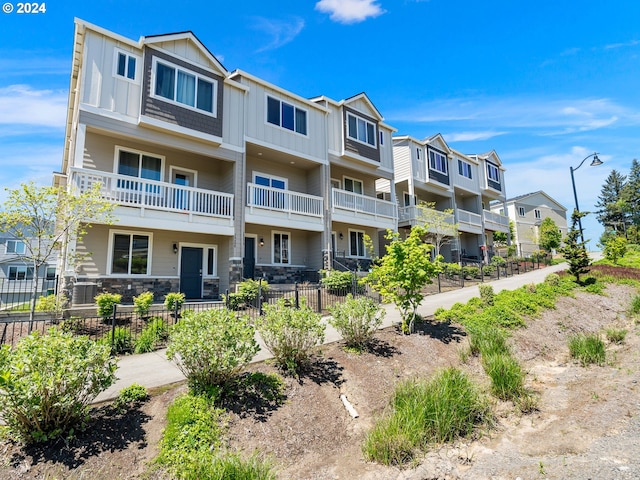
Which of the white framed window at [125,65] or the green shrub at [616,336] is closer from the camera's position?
the green shrub at [616,336]

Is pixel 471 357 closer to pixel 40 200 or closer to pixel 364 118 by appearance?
pixel 40 200

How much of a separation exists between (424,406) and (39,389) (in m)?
4.88

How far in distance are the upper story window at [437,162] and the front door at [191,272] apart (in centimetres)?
1922

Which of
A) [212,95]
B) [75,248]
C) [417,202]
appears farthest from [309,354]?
[417,202]

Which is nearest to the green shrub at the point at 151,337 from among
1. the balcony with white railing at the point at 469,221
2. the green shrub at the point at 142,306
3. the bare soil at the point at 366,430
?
the green shrub at the point at 142,306

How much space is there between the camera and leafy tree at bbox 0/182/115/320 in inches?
363

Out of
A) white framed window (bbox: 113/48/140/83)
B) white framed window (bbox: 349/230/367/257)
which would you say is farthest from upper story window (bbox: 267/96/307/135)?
white framed window (bbox: 349/230/367/257)

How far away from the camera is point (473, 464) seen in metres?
4.22

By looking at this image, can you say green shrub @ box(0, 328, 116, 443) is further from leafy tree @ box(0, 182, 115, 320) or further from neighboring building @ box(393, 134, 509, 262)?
neighboring building @ box(393, 134, 509, 262)

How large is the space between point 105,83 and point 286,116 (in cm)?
795

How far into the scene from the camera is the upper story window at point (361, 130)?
1997cm

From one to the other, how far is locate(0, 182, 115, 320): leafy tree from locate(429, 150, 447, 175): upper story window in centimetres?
2281

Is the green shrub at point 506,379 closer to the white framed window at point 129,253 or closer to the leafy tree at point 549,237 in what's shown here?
the white framed window at point 129,253

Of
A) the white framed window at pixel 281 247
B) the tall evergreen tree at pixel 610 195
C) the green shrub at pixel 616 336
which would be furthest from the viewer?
the tall evergreen tree at pixel 610 195
